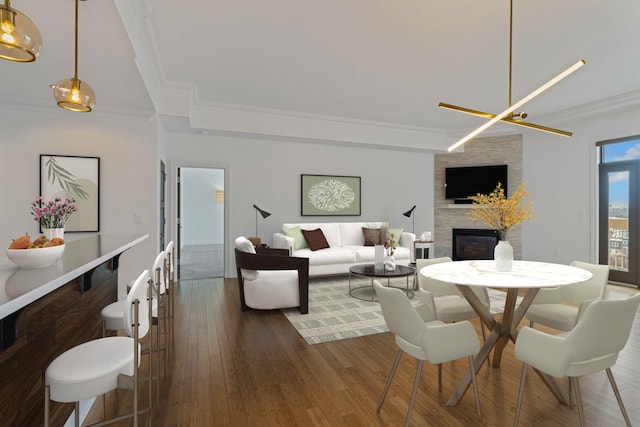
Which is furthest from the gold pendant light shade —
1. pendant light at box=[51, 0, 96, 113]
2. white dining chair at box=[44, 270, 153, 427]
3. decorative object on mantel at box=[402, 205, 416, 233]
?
decorative object on mantel at box=[402, 205, 416, 233]

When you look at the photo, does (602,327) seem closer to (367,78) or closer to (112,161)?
(367,78)

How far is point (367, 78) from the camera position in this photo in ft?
14.2

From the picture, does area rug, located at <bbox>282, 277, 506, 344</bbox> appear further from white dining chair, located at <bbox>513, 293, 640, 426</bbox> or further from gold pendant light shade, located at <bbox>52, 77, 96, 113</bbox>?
gold pendant light shade, located at <bbox>52, 77, 96, 113</bbox>

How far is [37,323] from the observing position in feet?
5.16

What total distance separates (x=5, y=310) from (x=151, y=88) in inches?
138

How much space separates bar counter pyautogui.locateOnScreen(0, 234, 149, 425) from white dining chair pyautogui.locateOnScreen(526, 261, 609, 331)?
10.1 ft

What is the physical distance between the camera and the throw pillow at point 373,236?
627 centimetres

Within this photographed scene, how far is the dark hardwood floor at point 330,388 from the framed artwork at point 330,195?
11.5ft

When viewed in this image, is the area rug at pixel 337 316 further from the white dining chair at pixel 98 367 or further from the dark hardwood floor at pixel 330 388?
the white dining chair at pixel 98 367

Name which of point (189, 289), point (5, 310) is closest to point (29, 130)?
point (189, 289)

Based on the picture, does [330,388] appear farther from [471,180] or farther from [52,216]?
[471,180]

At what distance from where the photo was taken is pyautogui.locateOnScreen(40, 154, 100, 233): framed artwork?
4.08 m

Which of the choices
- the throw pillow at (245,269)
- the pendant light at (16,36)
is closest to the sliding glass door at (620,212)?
the throw pillow at (245,269)

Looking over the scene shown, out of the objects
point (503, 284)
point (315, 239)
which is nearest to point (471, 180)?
point (315, 239)
